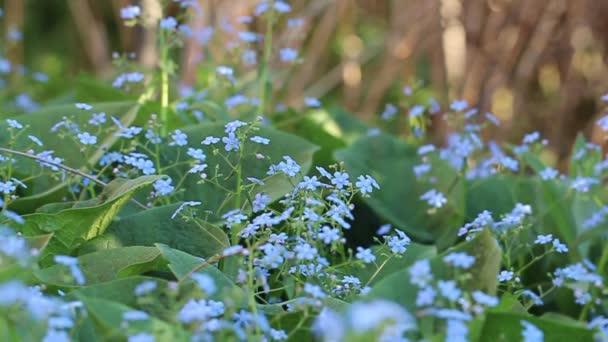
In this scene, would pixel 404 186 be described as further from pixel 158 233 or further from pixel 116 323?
pixel 116 323

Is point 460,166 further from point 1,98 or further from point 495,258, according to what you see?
point 1,98

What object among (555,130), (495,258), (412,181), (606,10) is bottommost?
(495,258)

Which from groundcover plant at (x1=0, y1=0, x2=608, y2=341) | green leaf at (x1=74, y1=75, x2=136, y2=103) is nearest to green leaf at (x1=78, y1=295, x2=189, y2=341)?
groundcover plant at (x1=0, y1=0, x2=608, y2=341)

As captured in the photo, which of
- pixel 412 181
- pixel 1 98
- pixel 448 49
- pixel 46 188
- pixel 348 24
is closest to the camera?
pixel 46 188

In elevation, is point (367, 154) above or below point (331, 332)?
above

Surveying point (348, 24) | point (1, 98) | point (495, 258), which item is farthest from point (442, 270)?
point (348, 24)

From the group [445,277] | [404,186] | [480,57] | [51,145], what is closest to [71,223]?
[51,145]

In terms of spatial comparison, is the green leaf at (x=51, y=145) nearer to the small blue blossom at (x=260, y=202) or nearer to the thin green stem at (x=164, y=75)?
the thin green stem at (x=164, y=75)
